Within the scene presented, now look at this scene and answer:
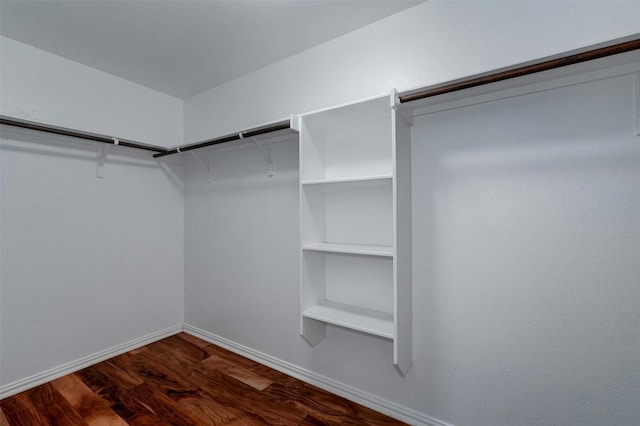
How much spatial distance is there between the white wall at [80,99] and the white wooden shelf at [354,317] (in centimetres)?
215

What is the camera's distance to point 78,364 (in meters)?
2.16

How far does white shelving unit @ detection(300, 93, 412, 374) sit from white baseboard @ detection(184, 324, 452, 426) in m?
0.29

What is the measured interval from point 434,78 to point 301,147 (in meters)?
0.80

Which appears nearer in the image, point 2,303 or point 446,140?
point 446,140

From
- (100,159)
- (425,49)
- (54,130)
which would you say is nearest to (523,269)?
(425,49)

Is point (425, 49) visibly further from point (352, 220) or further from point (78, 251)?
point (78, 251)

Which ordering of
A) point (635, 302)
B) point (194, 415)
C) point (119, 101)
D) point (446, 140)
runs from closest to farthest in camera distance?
point (635, 302) < point (446, 140) < point (194, 415) < point (119, 101)

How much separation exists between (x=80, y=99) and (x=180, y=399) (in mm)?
2264

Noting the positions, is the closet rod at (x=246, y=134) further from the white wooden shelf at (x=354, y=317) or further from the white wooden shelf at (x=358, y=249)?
the white wooden shelf at (x=354, y=317)

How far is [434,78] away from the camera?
153 centimetres

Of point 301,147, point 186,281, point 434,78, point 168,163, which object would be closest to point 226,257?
point 186,281

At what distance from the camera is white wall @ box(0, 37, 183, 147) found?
1.92m

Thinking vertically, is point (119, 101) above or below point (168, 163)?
above

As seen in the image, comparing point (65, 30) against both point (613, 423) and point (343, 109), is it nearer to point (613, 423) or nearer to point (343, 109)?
point (343, 109)
